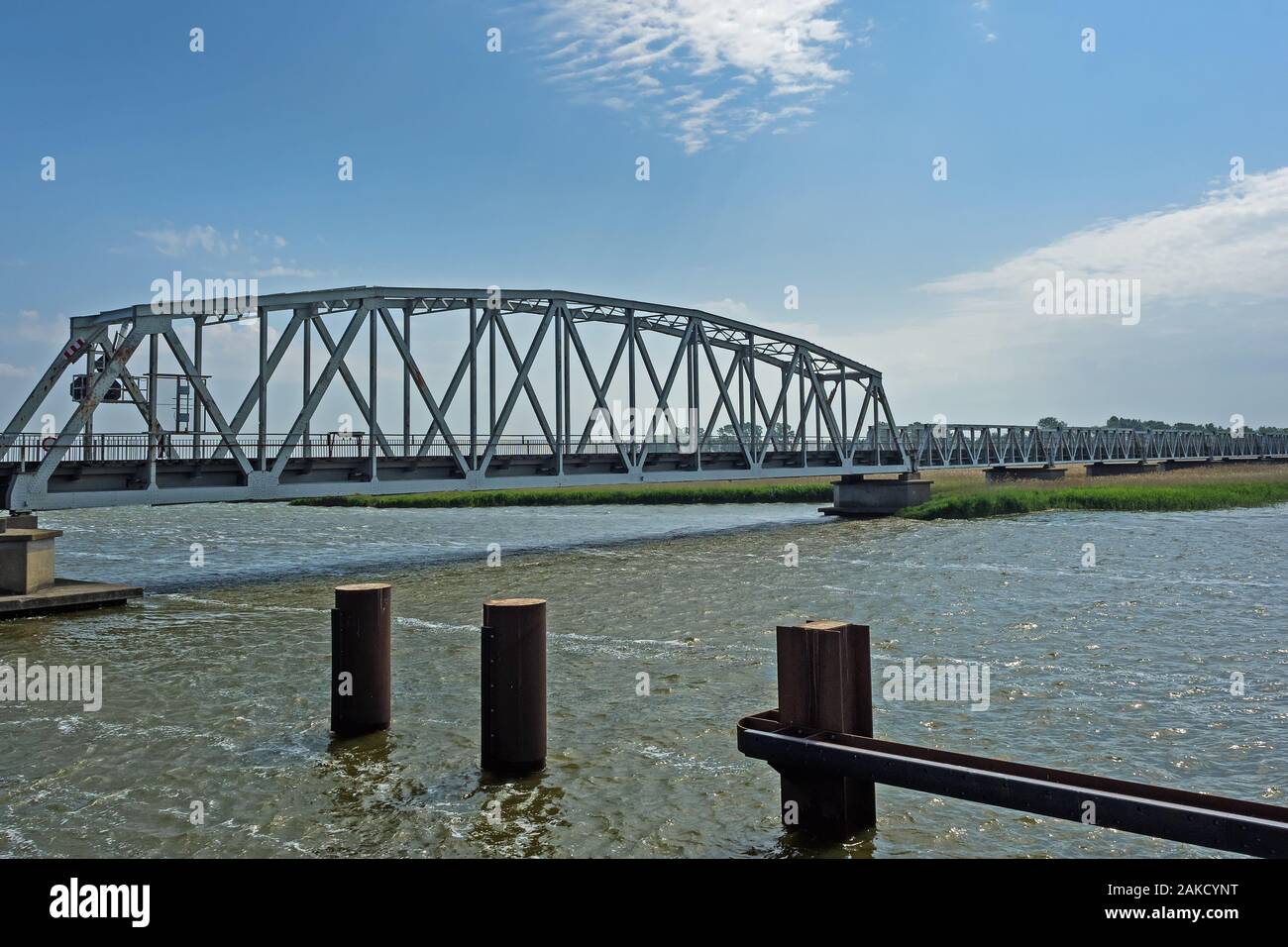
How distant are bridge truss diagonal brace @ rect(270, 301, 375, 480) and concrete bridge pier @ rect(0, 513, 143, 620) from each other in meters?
8.74

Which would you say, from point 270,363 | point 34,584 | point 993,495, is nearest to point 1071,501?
point 993,495

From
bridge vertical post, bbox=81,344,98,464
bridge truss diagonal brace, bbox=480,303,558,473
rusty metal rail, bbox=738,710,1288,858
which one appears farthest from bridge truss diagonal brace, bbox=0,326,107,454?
rusty metal rail, bbox=738,710,1288,858

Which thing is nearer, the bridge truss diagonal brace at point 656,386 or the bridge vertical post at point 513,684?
the bridge vertical post at point 513,684

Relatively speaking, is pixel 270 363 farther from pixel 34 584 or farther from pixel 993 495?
pixel 993 495

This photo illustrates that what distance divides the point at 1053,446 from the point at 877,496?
120 ft

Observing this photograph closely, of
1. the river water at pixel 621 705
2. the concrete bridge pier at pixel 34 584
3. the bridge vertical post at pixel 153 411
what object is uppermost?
the bridge vertical post at pixel 153 411

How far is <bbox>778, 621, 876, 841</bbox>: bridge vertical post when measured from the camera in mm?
7570

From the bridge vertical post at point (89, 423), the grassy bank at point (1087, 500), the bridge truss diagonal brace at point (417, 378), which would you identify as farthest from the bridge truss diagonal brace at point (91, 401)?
the grassy bank at point (1087, 500)

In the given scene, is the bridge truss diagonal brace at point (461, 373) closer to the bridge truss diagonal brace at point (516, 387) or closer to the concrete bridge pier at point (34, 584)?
Answer: the bridge truss diagonal brace at point (516, 387)

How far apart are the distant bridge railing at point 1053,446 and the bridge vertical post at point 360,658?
204 ft

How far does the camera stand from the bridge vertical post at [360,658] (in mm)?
10867

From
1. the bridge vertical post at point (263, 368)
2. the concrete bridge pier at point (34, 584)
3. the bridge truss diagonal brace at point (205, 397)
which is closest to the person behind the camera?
the concrete bridge pier at point (34, 584)

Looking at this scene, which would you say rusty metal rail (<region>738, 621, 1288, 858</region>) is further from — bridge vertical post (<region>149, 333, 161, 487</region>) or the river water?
bridge vertical post (<region>149, 333, 161, 487</region>)
